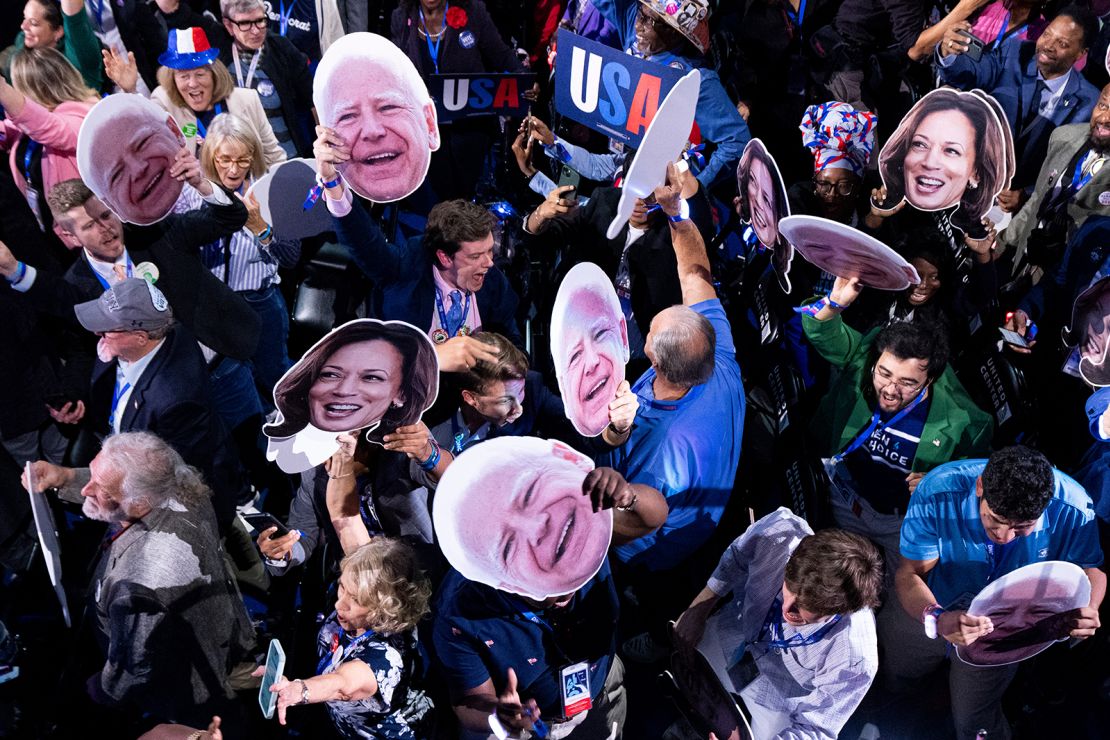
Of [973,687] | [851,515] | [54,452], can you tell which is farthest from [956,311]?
[54,452]

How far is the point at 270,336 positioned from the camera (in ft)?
14.1

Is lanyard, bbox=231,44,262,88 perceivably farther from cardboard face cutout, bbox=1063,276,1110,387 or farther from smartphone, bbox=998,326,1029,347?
cardboard face cutout, bbox=1063,276,1110,387

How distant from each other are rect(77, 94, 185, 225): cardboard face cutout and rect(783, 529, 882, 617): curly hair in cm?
257

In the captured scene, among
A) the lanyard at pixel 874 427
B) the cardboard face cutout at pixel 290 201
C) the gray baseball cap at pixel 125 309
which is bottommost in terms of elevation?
the lanyard at pixel 874 427

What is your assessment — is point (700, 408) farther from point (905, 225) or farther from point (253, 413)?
point (253, 413)

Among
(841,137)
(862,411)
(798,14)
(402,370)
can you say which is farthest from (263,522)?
(798,14)

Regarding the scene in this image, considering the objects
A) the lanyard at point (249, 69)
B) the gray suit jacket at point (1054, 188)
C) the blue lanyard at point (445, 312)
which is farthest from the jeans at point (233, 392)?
the gray suit jacket at point (1054, 188)

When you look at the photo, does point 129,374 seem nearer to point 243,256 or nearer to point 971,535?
point 243,256

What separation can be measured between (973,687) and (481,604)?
180 centimetres

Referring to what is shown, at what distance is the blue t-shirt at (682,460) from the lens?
3.44 meters

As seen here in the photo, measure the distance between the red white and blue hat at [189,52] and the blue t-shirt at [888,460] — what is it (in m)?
3.20

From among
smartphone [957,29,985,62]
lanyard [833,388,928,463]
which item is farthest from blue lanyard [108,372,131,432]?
smartphone [957,29,985,62]

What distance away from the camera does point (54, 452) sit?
4242mm

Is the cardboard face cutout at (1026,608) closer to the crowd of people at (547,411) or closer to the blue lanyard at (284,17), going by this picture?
the crowd of people at (547,411)
